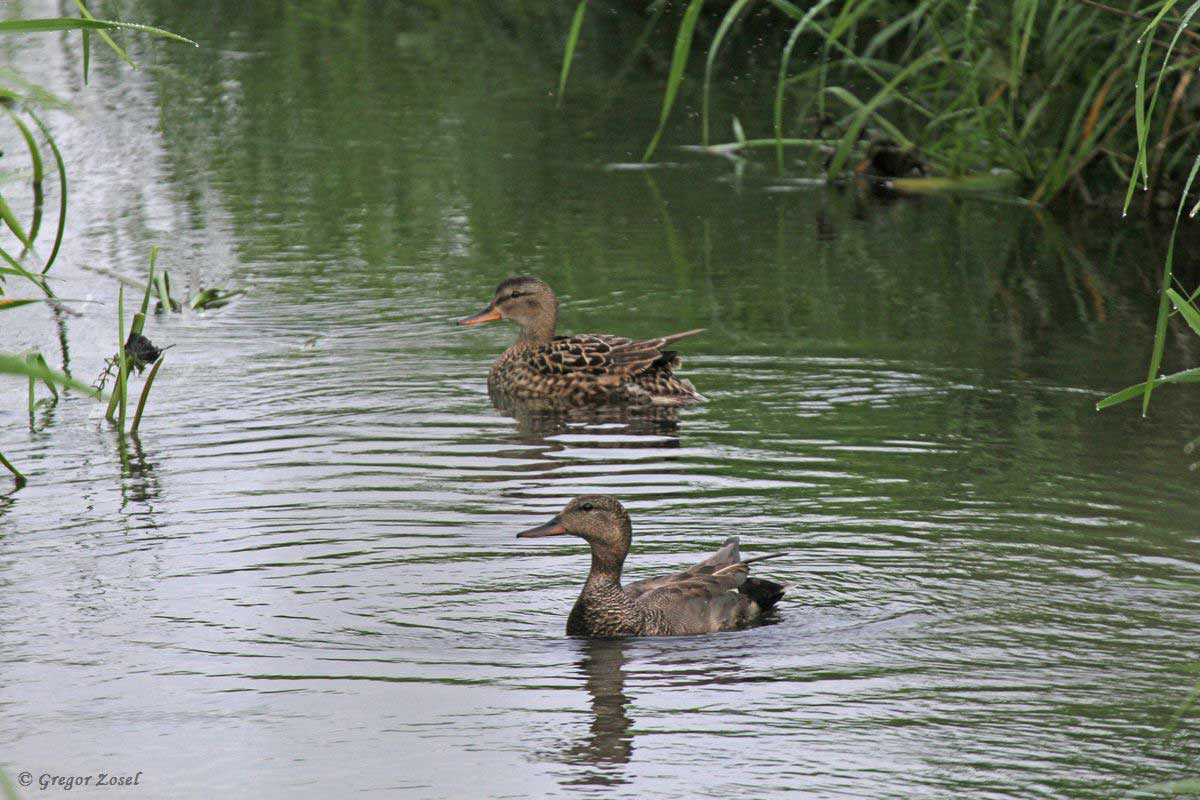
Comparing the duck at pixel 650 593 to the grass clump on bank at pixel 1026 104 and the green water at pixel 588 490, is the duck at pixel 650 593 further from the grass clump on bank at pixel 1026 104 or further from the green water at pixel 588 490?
the grass clump on bank at pixel 1026 104

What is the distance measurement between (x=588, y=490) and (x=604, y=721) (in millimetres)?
2692

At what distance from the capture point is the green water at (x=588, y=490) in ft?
18.5

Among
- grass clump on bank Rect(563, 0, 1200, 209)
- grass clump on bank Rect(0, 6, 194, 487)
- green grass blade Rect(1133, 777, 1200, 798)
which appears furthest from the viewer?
grass clump on bank Rect(563, 0, 1200, 209)

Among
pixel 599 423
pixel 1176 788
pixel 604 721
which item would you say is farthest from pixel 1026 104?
pixel 1176 788

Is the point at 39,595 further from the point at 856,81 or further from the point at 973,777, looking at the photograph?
the point at 856,81

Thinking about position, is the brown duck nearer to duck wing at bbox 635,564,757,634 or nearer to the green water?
the green water

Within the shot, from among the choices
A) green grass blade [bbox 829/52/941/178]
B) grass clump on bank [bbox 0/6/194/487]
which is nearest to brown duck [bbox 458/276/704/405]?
grass clump on bank [bbox 0/6/194/487]

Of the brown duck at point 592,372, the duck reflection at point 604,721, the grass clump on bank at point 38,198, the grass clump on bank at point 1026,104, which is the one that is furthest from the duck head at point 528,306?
the duck reflection at point 604,721

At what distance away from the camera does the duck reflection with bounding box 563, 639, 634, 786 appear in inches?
214

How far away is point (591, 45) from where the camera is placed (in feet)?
72.6

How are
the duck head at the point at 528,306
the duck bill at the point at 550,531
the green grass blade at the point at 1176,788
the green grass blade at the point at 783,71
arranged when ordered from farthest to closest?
the duck head at the point at 528,306, the green grass blade at the point at 783,71, the duck bill at the point at 550,531, the green grass blade at the point at 1176,788

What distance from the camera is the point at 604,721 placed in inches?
228

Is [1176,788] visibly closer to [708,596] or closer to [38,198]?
[708,596]

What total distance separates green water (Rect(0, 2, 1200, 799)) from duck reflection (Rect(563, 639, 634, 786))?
0.05 feet
